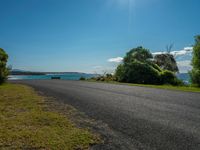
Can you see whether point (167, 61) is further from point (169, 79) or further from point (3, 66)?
point (3, 66)

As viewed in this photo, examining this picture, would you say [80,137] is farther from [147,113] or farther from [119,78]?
[119,78]

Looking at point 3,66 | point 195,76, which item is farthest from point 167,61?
point 3,66

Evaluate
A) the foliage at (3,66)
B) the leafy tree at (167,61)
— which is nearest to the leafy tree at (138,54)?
the leafy tree at (167,61)

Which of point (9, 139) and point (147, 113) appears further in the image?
point (147, 113)

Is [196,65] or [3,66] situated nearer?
[3,66]

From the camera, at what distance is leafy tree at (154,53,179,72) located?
47344 mm

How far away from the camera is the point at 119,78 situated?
2869cm

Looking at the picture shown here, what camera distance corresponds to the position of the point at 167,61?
47.6 m

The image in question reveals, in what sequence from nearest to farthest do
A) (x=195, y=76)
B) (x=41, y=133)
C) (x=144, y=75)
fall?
(x=41, y=133) → (x=195, y=76) → (x=144, y=75)

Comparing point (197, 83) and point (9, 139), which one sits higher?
point (197, 83)

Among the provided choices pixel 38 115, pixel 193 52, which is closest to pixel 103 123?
pixel 38 115

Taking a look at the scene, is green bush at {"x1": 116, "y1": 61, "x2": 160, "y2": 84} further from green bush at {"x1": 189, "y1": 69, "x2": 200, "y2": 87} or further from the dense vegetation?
green bush at {"x1": 189, "y1": 69, "x2": 200, "y2": 87}

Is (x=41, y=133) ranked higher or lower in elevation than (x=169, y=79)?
lower

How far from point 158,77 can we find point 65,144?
23.9 metres
